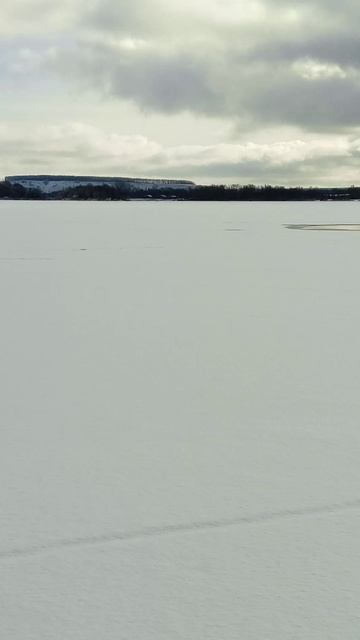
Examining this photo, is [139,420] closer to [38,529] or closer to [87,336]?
[38,529]

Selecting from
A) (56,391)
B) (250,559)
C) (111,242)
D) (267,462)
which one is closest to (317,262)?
(111,242)

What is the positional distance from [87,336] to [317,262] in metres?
8.52

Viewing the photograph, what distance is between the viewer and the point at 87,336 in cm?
623

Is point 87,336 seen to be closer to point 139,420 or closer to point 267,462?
point 139,420

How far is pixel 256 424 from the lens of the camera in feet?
12.3

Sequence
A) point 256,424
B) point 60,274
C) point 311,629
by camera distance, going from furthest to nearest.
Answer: point 60,274
point 256,424
point 311,629

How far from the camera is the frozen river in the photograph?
6.56 ft

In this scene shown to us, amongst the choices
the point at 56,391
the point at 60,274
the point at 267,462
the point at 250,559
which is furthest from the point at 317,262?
the point at 250,559

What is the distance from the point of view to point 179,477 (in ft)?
9.78

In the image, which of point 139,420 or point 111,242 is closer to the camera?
point 139,420

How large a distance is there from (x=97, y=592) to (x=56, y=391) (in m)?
2.36

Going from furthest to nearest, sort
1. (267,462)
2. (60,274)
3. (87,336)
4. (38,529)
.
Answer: (60,274) → (87,336) → (267,462) → (38,529)

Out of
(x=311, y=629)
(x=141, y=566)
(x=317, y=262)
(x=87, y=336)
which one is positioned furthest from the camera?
(x=317, y=262)

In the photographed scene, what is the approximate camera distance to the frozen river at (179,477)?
78.7 inches
